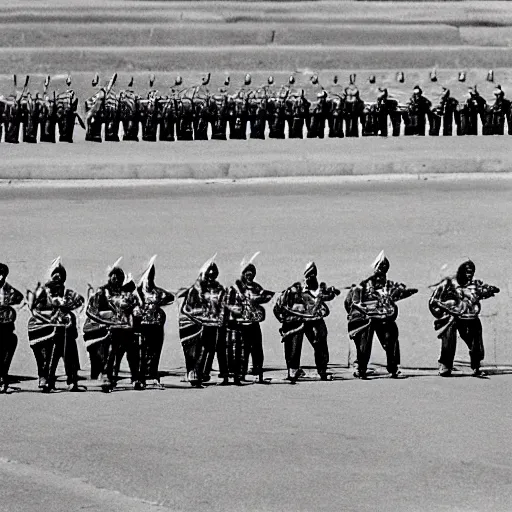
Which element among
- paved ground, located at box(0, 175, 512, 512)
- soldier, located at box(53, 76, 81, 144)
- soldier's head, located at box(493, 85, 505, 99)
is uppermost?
soldier's head, located at box(493, 85, 505, 99)

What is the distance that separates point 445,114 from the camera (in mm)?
27250

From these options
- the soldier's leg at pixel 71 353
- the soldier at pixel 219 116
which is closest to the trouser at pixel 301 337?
the soldier's leg at pixel 71 353

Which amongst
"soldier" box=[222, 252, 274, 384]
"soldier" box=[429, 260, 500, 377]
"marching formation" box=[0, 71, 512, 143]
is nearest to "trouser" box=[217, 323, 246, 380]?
"soldier" box=[222, 252, 274, 384]

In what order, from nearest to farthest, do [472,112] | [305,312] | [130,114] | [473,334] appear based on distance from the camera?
[305,312] < [473,334] < [130,114] < [472,112]

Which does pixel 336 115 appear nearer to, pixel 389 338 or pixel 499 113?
pixel 499 113

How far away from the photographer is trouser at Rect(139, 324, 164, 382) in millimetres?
16688

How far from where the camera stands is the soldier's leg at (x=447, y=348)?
17.2 metres

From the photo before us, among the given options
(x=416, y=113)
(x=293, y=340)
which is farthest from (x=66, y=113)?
(x=293, y=340)

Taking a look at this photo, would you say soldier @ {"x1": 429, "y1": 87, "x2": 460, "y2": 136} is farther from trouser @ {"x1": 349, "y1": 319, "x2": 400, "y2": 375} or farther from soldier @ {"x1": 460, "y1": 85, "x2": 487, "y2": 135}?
trouser @ {"x1": 349, "y1": 319, "x2": 400, "y2": 375}

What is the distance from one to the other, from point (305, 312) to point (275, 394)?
0.91 metres

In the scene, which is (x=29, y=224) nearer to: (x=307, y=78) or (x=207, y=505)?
(x=307, y=78)

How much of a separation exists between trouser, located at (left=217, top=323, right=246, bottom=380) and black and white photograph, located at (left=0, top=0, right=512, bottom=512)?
1.2 inches

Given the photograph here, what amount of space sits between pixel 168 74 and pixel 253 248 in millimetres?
7032

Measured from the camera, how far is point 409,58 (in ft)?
99.9
